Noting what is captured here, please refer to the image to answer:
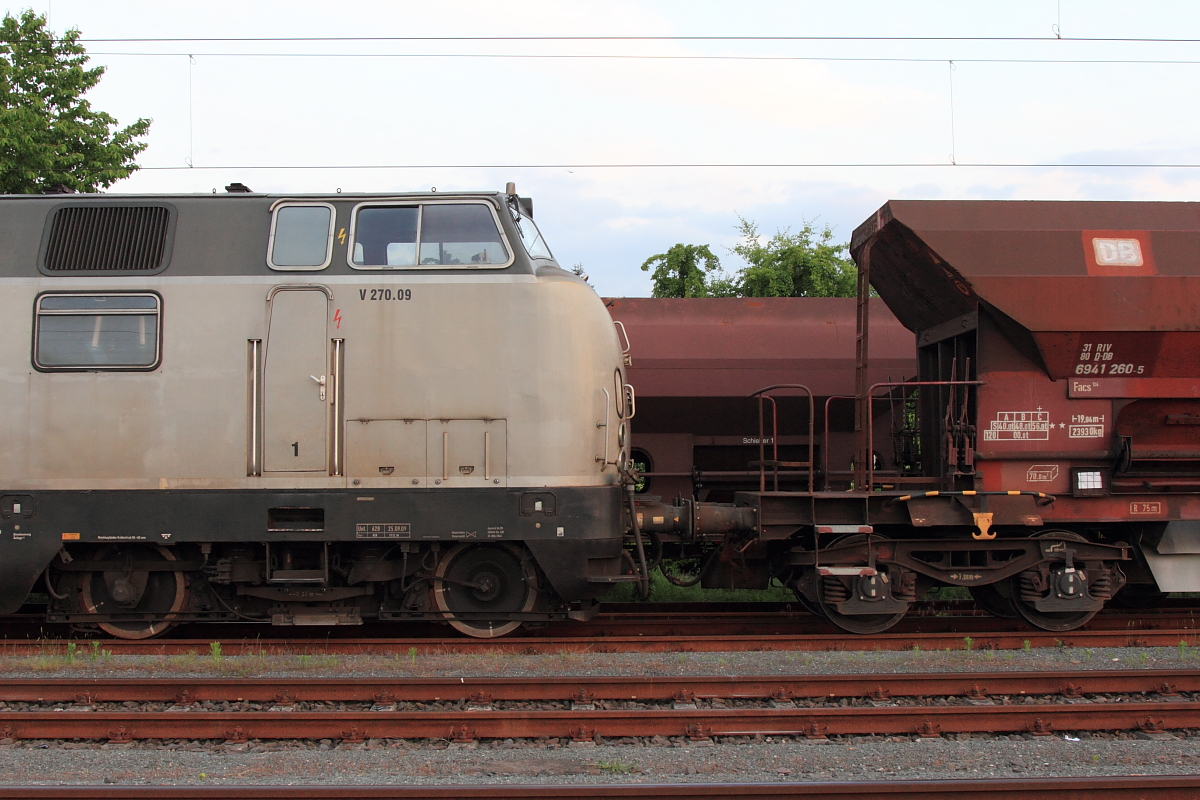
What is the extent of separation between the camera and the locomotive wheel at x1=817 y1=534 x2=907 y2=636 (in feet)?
27.4

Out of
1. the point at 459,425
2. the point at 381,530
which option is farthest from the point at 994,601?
the point at 381,530

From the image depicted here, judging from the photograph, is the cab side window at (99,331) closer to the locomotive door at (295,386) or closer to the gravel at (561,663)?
the locomotive door at (295,386)

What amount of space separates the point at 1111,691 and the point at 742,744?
3.25 metres

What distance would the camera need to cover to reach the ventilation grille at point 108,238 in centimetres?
754

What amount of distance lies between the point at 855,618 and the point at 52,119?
1603 centimetres

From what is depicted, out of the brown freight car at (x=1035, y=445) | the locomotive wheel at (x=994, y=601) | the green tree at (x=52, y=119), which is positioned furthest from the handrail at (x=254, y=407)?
the green tree at (x=52, y=119)

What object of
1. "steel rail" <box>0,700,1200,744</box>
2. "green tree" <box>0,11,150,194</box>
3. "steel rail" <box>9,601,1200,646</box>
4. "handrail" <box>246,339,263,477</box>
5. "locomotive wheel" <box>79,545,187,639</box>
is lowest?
"steel rail" <box>9,601,1200,646</box>

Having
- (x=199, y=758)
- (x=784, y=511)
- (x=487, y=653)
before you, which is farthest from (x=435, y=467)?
(x=784, y=511)

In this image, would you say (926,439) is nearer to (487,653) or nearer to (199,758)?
(487,653)

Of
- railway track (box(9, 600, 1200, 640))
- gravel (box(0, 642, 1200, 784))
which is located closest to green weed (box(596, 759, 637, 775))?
gravel (box(0, 642, 1200, 784))

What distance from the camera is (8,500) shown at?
24.0ft

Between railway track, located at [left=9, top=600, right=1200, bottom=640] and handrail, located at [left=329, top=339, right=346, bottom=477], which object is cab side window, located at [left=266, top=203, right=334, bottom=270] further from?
railway track, located at [left=9, top=600, right=1200, bottom=640]

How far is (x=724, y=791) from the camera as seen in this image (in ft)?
14.5

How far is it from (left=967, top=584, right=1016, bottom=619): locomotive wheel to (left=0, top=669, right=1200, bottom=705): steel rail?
7.23ft
